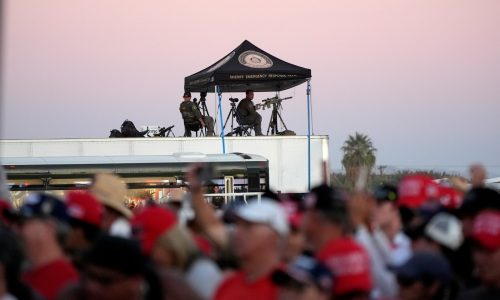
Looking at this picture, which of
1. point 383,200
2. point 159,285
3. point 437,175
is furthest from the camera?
point 437,175

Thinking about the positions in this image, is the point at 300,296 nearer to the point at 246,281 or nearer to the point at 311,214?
the point at 246,281

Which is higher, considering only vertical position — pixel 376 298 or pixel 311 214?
pixel 311 214

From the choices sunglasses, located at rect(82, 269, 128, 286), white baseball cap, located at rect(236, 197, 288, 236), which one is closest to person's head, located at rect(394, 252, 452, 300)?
white baseball cap, located at rect(236, 197, 288, 236)

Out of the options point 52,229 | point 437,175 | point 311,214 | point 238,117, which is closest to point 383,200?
point 311,214

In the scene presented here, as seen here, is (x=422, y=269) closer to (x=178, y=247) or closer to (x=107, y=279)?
(x=178, y=247)

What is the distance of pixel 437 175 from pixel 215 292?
53.8ft

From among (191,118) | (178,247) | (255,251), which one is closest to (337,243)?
(255,251)

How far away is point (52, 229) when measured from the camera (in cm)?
659

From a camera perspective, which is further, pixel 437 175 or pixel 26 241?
pixel 437 175

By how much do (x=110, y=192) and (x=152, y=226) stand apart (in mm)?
2413


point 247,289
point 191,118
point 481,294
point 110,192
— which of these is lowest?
point 481,294

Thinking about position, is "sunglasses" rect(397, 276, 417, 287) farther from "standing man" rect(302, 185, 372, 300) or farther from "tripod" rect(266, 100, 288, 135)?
"tripod" rect(266, 100, 288, 135)

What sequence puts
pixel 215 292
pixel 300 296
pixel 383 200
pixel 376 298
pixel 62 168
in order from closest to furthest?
pixel 300 296 < pixel 215 292 < pixel 376 298 < pixel 383 200 < pixel 62 168

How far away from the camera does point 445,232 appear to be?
283 inches
